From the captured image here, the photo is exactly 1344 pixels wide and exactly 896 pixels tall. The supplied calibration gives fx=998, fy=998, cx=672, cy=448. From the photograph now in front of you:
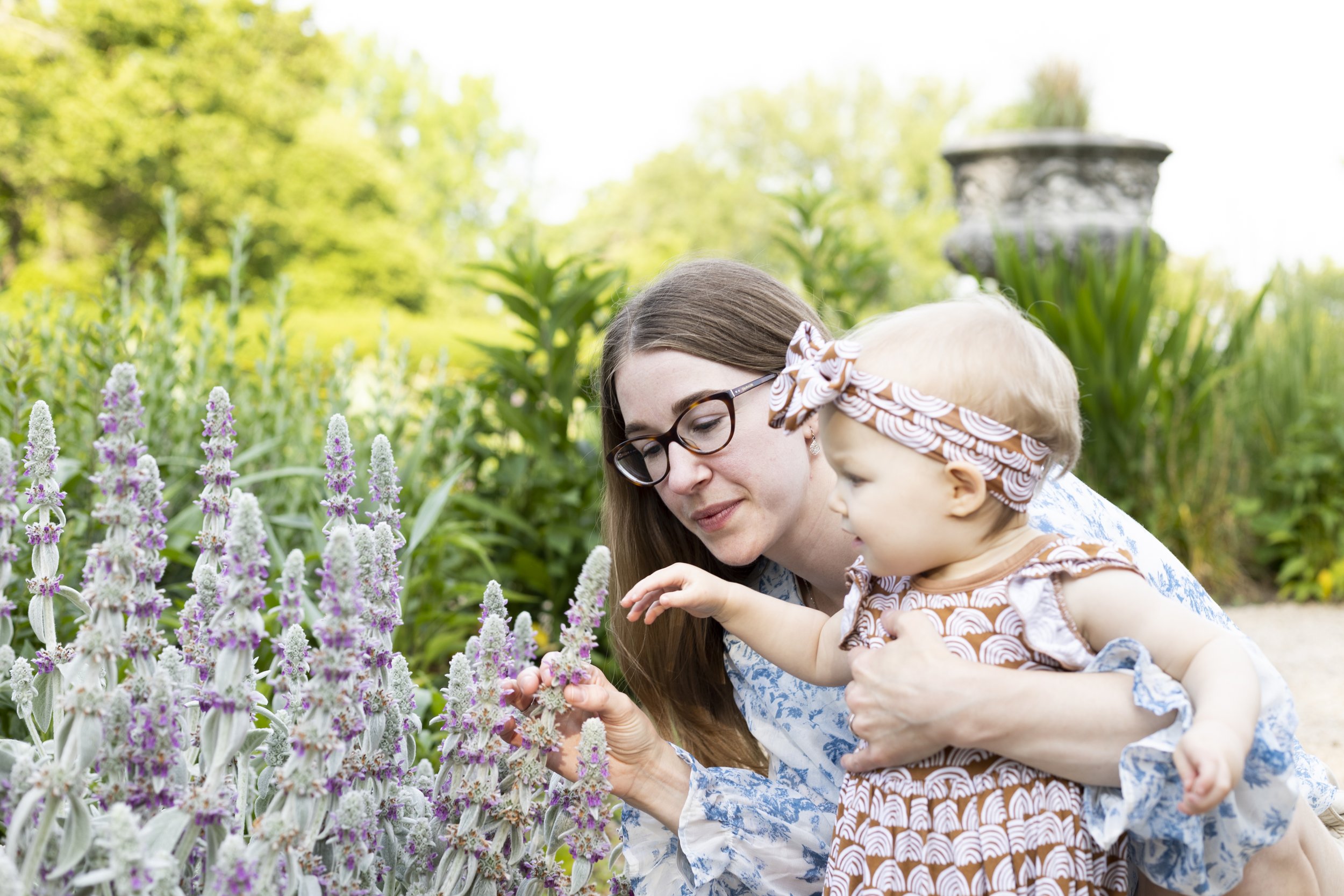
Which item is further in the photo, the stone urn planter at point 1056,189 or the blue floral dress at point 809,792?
the stone urn planter at point 1056,189

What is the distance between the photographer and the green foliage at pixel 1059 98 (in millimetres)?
8328

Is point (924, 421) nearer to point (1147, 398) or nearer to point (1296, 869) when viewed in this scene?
point (1296, 869)

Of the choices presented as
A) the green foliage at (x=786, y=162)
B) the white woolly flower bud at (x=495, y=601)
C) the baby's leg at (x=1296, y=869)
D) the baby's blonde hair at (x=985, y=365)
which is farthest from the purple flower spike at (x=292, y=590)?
the green foliage at (x=786, y=162)

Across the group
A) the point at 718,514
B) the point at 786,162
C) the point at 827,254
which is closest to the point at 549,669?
the point at 718,514

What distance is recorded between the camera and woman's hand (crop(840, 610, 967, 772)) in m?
1.33

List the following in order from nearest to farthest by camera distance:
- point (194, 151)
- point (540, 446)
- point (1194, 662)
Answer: point (1194, 662) → point (540, 446) → point (194, 151)

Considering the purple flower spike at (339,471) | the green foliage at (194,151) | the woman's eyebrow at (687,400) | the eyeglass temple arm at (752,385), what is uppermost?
the purple flower spike at (339,471)

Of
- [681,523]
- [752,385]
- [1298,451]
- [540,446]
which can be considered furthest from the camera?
[1298,451]

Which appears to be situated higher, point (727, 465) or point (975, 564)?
point (975, 564)

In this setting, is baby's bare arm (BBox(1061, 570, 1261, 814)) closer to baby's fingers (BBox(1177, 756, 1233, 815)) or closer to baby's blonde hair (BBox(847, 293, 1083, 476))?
baby's fingers (BBox(1177, 756, 1233, 815))

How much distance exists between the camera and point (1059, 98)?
8.36 m

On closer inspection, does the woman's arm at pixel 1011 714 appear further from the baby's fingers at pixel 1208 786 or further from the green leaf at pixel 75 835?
the green leaf at pixel 75 835

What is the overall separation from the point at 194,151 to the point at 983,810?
80.8 feet

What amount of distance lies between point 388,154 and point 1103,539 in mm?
41213
